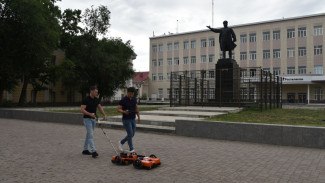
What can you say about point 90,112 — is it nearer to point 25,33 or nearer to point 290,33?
point 25,33

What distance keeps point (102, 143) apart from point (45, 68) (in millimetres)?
28893

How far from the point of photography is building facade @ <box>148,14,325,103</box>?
47.5 m

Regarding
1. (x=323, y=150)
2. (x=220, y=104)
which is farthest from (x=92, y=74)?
(x=323, y=150)

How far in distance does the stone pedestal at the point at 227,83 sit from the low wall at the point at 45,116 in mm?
9391

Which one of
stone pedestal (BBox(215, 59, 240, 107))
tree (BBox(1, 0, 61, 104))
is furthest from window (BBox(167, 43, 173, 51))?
stone pedestal (BBox(215, 59, 240, 107))

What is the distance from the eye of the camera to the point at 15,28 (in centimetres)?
2798

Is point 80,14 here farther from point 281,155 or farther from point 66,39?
point 281,155

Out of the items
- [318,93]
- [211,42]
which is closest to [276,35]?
[318,93]

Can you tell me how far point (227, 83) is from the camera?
63.1ft

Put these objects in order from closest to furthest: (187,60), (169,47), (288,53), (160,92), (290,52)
Result: (290,52), (288,53), (187,60), (169,47), (160,92)

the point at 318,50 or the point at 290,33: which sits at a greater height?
the point at 290,33

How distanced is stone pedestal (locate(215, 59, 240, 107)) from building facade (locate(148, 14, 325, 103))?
89.8 ft

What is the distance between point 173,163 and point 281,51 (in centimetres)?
5001

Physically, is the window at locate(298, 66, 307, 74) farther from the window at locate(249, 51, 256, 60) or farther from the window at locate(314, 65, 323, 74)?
the window at locate(249, 51, 256, 60)
